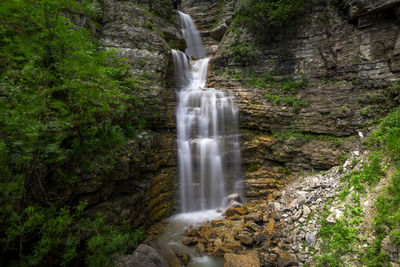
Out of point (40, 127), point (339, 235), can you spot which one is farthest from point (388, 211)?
point (40, 127)

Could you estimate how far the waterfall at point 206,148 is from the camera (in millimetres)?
7941

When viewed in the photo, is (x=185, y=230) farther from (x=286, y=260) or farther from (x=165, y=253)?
(x=286, y=260)

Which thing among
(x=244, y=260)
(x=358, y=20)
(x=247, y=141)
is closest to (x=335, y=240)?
(x=244, y=260)

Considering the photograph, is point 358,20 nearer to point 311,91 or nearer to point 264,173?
point 311,91

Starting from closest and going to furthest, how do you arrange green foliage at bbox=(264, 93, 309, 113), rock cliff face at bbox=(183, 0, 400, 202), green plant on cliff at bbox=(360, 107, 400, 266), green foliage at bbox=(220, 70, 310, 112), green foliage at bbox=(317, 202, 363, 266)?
green plant on cliff at bbox=(360, 107, 400, 266) → green foliage at bbox=(317, 202, 363, 266) → rock cliff face at bbox=(183, 0, 400, 202) → green foliage at bbox=(264, 93, 309, 113) → green foliage at bbox=(220, 70, 310, 112)

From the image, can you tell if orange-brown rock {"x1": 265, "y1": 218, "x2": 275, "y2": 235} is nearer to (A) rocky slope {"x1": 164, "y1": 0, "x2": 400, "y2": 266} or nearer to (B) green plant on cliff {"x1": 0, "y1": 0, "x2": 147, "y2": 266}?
(A) rocky slope {"x1": 164, "y1": 0, "x2": 400, "y2": 266}

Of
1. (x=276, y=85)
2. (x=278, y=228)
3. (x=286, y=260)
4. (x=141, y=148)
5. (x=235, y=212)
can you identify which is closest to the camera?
(x=286, y=260)

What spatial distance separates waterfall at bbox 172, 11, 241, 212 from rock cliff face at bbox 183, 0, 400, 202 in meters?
0.65

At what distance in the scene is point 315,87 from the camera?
9242mm

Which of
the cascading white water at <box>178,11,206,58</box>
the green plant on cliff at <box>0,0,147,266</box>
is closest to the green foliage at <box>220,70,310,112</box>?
the cascading white water at <box>178,11,206,58</box>

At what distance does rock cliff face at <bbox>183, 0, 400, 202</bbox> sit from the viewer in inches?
295

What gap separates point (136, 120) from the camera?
6.84 metres

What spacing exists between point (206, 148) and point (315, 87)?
20.7 feet

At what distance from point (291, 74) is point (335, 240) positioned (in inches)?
343
